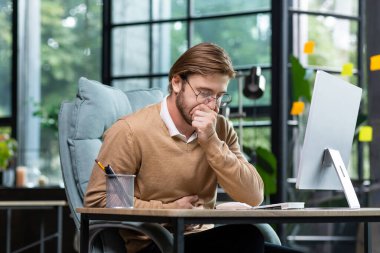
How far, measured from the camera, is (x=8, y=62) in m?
7.14

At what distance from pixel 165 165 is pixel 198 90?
238 millimetres

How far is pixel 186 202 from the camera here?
2266mm

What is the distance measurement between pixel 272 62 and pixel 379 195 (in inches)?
93.4

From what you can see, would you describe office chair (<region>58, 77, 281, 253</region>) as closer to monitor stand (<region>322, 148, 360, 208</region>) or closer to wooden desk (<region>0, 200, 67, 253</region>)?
monitor stand (<region>322, 148, 360, 208</region>)

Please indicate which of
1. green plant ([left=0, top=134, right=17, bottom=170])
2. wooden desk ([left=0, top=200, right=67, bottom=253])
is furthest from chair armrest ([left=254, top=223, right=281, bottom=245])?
green plant ([left=0, top=134, right=17, bottom=170])

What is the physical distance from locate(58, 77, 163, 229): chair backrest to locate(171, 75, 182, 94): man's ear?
39 centimetres

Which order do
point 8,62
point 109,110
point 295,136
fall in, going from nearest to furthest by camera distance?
point 109,110 → point 295,136 → point 8,62

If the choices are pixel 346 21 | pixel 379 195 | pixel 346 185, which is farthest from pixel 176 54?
pixel 346 185

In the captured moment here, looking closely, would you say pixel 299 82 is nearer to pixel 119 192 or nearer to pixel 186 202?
pixel 186 202

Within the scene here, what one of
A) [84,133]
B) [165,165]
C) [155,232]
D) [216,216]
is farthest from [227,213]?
[84,133]

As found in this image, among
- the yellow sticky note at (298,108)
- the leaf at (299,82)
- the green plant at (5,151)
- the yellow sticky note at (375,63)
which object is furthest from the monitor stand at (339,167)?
the green plant at (5,151)

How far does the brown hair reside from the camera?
231 centimetres

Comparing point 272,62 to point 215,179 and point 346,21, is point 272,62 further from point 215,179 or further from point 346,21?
point 215,179

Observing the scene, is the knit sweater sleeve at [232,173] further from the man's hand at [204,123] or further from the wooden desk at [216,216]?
the wooden desk at [216,216]
